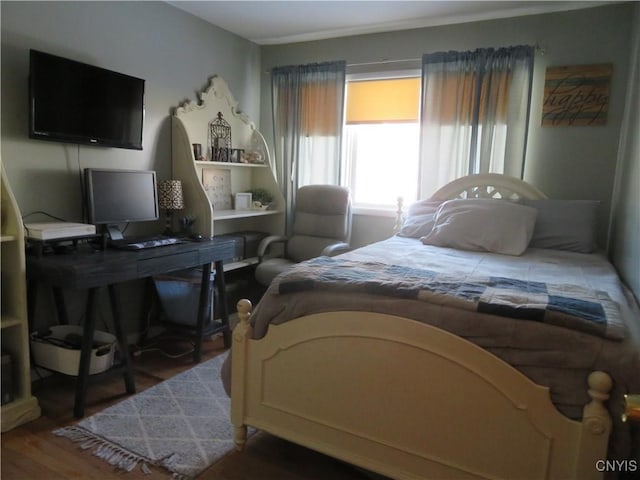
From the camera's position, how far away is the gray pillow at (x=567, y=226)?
106 inches

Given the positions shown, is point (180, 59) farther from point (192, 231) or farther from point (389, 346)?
point (389, 346)

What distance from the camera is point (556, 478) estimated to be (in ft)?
4.27

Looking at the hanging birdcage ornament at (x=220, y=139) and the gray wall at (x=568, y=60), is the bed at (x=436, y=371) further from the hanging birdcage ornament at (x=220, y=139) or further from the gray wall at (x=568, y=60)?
the hanging birdcage ornament at (x=220, y=139)

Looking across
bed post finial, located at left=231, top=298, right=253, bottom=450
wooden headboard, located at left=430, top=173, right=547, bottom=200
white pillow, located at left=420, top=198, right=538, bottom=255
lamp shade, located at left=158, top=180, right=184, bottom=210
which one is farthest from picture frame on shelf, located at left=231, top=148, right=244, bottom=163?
bed post finial, located at left=231, top=298, right=253, bottom=450

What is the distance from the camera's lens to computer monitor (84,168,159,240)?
246 centimetres

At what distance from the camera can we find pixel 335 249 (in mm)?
3393

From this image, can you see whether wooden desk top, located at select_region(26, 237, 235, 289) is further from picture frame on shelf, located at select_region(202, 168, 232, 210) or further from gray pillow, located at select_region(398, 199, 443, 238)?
gray pillow, located at select_region(398, 199, 443, 238)

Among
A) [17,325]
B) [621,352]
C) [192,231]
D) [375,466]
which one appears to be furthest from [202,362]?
[621,352]

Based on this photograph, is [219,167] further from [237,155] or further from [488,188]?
[488,188]

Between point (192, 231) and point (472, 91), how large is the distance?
225cm

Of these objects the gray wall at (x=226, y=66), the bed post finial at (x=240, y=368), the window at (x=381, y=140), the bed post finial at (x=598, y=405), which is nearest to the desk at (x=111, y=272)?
the gray wall at (x=226, y=66)

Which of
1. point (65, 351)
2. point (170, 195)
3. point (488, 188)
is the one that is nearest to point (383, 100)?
point (488, 188)

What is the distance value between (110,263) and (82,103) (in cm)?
97

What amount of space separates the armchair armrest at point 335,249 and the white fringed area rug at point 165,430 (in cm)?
127
